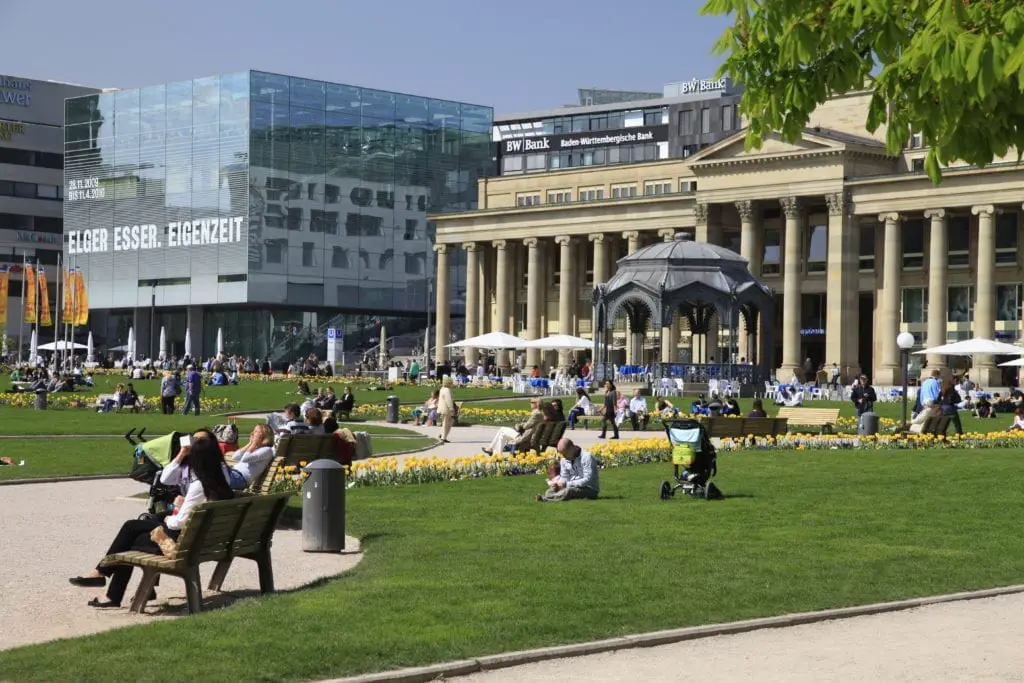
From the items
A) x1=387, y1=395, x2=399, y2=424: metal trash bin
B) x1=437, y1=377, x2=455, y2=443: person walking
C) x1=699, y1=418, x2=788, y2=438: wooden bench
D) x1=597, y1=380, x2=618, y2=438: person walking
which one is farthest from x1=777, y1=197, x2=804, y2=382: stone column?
x1=699, y1=418, x2=788, y2=438: wooden bench

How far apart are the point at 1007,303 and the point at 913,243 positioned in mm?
6687

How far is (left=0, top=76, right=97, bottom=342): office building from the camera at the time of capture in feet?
478

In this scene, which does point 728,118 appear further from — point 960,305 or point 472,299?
point 960,305

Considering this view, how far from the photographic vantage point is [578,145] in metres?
132

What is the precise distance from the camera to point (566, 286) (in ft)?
325

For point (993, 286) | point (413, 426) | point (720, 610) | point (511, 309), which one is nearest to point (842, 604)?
point (720, 610)

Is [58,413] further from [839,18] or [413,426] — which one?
[839,18]

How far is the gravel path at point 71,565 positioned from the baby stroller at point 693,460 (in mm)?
6420

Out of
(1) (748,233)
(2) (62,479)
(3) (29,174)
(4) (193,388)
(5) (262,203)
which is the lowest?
(2) (62,479)

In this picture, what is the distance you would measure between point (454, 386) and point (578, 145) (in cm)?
5643

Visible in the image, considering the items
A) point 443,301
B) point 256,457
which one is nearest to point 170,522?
point 256,457

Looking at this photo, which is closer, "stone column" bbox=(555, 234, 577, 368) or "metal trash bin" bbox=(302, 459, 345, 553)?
"metal trash bin" bbox=(302, 459, 345, 553)

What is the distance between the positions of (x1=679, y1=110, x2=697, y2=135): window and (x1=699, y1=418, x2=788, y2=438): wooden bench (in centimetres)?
7982

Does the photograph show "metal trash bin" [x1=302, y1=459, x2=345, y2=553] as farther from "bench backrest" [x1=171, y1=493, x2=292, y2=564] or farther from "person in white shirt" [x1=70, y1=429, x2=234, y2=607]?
"bench backrest" [x1=171, y1=493, x2=292, y2=564]
